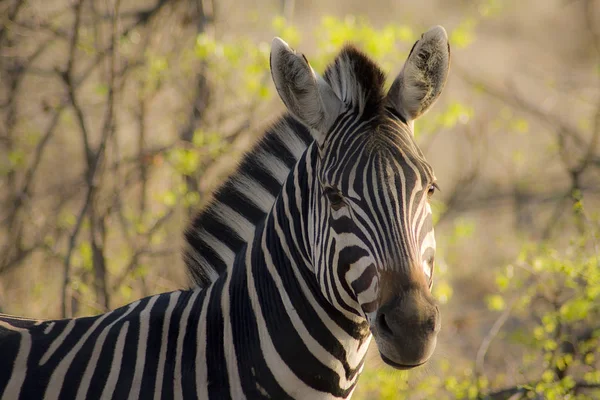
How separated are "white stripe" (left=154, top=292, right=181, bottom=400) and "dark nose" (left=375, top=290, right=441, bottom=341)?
40.1 inches

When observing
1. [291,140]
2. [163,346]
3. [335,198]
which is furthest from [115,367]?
[291,140]

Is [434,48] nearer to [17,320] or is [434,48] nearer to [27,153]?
[17,320]

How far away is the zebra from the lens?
8.99 ft

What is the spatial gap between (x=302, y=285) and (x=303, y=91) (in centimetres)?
83

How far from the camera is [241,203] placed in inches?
132

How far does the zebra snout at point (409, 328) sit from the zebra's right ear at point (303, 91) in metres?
0.82

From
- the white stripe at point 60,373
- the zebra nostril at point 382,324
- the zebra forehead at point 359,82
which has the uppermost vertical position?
the zebra forehead at point 359,82

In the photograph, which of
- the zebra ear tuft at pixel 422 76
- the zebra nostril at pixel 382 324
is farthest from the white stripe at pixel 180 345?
the zebra ear tuft at pixel 422 76

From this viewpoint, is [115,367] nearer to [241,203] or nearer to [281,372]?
[281,372]

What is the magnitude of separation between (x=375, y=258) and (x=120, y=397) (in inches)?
48.7

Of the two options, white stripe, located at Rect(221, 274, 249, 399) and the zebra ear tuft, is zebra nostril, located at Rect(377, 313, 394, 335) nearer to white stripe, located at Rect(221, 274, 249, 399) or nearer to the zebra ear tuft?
white stripe, located at Rect(221, 274, 249, 399)

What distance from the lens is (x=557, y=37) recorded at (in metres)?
21.5

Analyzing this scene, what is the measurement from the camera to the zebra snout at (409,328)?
2480 millimetres

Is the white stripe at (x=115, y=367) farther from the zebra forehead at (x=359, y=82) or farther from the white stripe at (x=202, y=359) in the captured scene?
the zebra forehead at (x=359, y=82)
